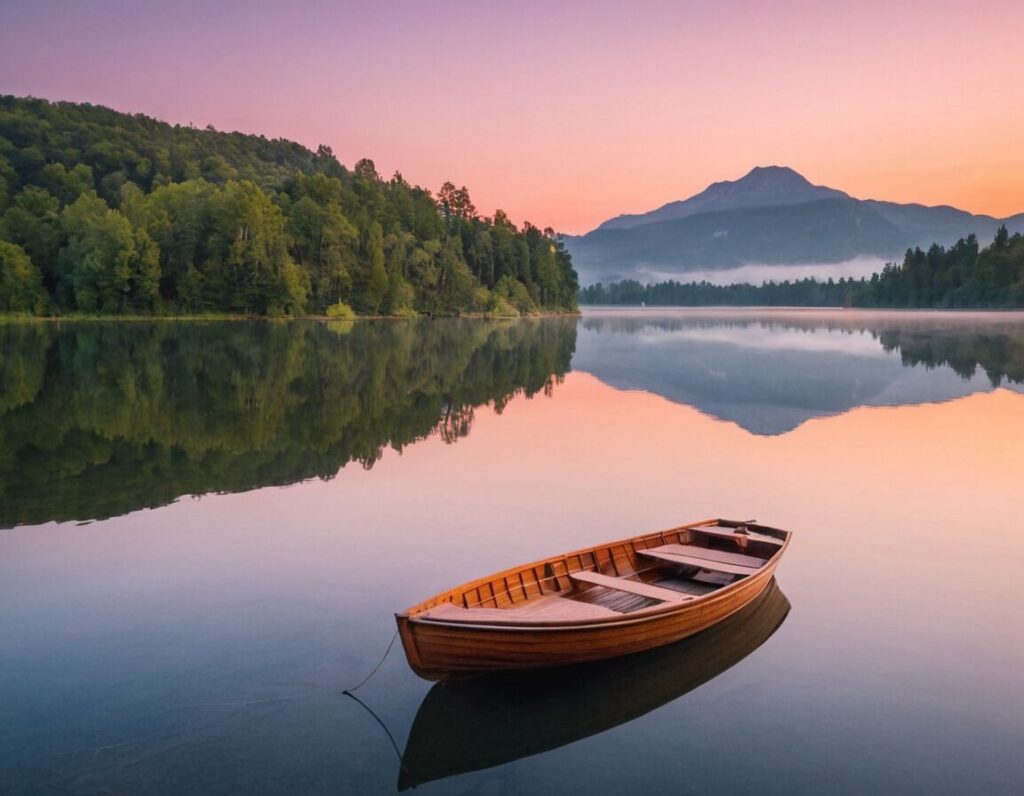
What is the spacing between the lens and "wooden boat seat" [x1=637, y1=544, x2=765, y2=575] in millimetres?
13156

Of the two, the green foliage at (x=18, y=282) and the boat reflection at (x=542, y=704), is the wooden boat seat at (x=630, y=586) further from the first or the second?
the green foliage at (x=18, y=282)

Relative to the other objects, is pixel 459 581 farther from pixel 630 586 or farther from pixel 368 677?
pixel 368 677

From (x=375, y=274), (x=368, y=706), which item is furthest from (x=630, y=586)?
(x=375, y=274)

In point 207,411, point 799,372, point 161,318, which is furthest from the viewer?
point 161,318

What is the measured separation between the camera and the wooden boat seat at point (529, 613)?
965 cm

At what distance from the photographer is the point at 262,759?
8.63 m

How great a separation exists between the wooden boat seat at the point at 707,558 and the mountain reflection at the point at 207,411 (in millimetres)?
11422

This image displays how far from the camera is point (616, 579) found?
12375 millimetres

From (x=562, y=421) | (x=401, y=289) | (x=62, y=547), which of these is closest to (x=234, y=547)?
(x=62, y=547)

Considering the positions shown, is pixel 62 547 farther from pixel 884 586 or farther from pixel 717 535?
→ pixel 884 586

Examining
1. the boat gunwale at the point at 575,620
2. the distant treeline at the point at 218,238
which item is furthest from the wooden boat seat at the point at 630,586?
the distant treeline at the point at 218,238

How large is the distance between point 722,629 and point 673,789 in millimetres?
4488

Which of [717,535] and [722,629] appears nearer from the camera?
[722,629]

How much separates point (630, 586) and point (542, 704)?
2677 mm
